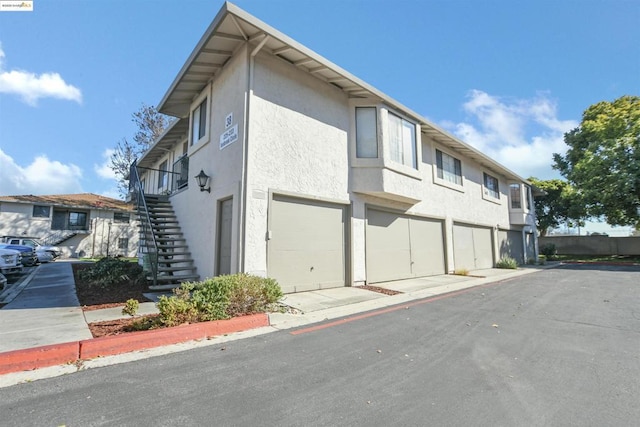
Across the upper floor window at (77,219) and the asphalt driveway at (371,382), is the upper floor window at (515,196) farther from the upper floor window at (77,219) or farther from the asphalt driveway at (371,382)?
the upper floor window at (77,219)

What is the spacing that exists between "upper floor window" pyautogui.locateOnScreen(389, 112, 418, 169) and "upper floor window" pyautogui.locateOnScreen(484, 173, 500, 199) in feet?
28.3

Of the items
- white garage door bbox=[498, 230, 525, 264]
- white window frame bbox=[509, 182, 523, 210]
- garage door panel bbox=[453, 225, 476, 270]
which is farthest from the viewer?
white window frame bbox=[509, 182, 523, 210]

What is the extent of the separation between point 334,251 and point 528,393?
20.7 feet

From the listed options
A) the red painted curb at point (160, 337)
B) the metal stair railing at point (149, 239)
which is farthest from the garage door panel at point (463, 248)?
the metal stair railing at point (149, 239)

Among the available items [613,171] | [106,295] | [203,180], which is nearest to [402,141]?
[203,180]

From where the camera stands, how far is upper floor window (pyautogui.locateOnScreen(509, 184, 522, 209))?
2048 cm

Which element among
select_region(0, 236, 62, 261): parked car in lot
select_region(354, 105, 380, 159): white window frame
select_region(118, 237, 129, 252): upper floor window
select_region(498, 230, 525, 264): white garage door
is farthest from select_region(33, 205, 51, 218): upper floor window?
select_region(498, 230, 525, 264): white garage door

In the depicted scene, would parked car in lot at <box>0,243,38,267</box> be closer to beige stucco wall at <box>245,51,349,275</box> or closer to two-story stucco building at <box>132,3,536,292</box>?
two-story stucco building at <box>132,3,536,292</box>

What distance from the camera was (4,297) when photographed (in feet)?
25.8

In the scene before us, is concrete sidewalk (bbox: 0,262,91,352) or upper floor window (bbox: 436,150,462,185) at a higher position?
upper floor window (bbox: 436,150,462,185)

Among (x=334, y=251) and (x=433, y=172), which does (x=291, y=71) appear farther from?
(x=433, y=172)

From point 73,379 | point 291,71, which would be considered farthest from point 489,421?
point 291,71

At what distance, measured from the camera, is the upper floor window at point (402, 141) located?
10367 mm

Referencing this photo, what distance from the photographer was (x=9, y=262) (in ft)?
39.5
